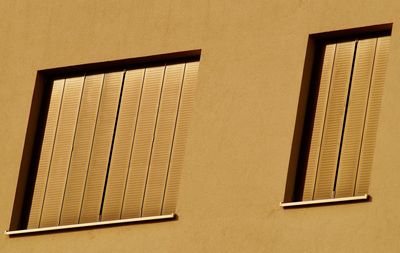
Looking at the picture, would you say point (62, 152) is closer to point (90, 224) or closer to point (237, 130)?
point (90, 224)

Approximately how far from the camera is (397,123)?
21.0 meters

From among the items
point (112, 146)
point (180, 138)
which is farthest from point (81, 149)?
point (180, 138)

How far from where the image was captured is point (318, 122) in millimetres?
22188

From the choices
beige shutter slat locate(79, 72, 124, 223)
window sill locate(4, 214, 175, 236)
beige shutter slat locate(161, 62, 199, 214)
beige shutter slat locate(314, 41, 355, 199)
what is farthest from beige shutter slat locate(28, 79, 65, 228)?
beige shutter slat locate(314, 41, 355, 199)

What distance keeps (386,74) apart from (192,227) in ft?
11.5

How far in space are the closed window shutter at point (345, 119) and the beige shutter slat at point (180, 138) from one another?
204 centimetres

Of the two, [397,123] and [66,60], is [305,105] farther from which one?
[66,60]

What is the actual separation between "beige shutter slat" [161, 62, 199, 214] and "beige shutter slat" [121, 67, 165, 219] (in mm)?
432

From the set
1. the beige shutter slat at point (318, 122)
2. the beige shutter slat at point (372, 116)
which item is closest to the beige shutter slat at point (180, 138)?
the beige shutter slat at point (318, 122)

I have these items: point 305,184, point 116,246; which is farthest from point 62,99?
point 305,184

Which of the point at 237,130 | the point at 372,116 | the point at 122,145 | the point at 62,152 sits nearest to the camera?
the point at 372,116

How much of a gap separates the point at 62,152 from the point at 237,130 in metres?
3.37

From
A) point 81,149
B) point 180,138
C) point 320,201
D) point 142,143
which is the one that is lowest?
point 320,201

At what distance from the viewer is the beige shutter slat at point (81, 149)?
23969 mm
